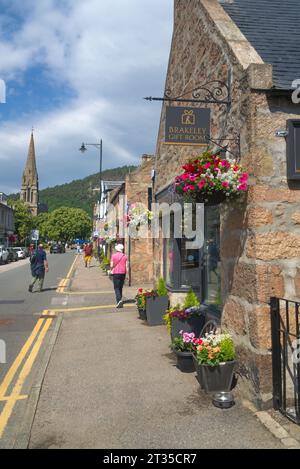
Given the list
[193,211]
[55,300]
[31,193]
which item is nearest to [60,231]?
[31,193]

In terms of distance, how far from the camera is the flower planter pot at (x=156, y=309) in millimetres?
9453

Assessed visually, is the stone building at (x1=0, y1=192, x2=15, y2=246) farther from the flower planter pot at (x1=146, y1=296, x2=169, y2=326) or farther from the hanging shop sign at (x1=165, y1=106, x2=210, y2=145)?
the hanging shop sign at (x1=165, y1=106, x2=210, y2=145)

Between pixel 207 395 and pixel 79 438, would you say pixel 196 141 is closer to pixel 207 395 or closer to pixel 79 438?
pixel 207 395

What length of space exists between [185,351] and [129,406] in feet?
4.84

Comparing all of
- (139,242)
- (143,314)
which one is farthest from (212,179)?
(139,242)

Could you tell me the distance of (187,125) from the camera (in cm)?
612

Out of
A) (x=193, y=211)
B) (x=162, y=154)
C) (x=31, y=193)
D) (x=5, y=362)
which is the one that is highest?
(x=31, y=193)

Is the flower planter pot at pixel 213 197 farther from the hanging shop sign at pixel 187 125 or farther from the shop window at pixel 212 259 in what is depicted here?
the shop window at pixel 212 259

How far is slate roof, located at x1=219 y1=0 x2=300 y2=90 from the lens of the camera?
5.58 metres

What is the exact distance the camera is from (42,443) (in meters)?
4.10

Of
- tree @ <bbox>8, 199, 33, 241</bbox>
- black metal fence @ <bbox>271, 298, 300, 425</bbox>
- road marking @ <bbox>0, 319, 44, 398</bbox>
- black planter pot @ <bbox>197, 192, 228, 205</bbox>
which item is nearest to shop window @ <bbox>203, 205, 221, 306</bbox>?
black planter pot @ <bbox>197, 192, 228, 205</bbox>

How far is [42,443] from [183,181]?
3.37 meters

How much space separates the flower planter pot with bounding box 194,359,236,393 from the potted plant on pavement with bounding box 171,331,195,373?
827mm

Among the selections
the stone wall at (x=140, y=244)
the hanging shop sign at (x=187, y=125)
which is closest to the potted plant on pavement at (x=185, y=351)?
the hanging shop sign at (x=187, y=125)
